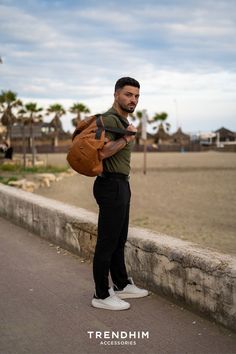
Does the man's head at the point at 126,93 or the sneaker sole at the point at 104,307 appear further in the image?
the sneaker sole at the point at 104,307

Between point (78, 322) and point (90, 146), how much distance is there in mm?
1298

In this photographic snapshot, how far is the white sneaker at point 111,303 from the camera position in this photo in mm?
3883

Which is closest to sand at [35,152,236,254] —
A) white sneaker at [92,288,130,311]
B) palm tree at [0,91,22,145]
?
white sneaker at [92,288,130,311]

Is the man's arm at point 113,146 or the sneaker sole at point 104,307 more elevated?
the man's arm at point 113,146

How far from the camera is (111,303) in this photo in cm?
389

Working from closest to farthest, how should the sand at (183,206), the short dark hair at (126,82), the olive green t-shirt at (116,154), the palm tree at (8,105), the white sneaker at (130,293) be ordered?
the olive green t-shirt at (116,154) < the short dark hair at (126,82) < the white sneaker at (130,293) < the sand at (183,206) < the palm tree at (8,105)

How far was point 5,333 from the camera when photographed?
3.47 m

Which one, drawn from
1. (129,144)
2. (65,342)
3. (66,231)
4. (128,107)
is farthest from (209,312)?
(66,231)

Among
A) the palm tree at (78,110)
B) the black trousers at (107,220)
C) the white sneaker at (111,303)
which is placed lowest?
the white sneaker at (111,303)

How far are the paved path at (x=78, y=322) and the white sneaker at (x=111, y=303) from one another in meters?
0.04

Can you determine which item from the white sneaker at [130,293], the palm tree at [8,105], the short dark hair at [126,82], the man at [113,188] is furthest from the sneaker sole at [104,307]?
the palm tree at [8,105]

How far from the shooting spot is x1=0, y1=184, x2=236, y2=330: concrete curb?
3.50 meters

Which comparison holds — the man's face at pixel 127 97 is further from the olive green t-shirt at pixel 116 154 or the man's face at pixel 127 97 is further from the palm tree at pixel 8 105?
the palm tree at pixel 8 105

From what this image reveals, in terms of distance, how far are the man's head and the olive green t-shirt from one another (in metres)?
0.07
